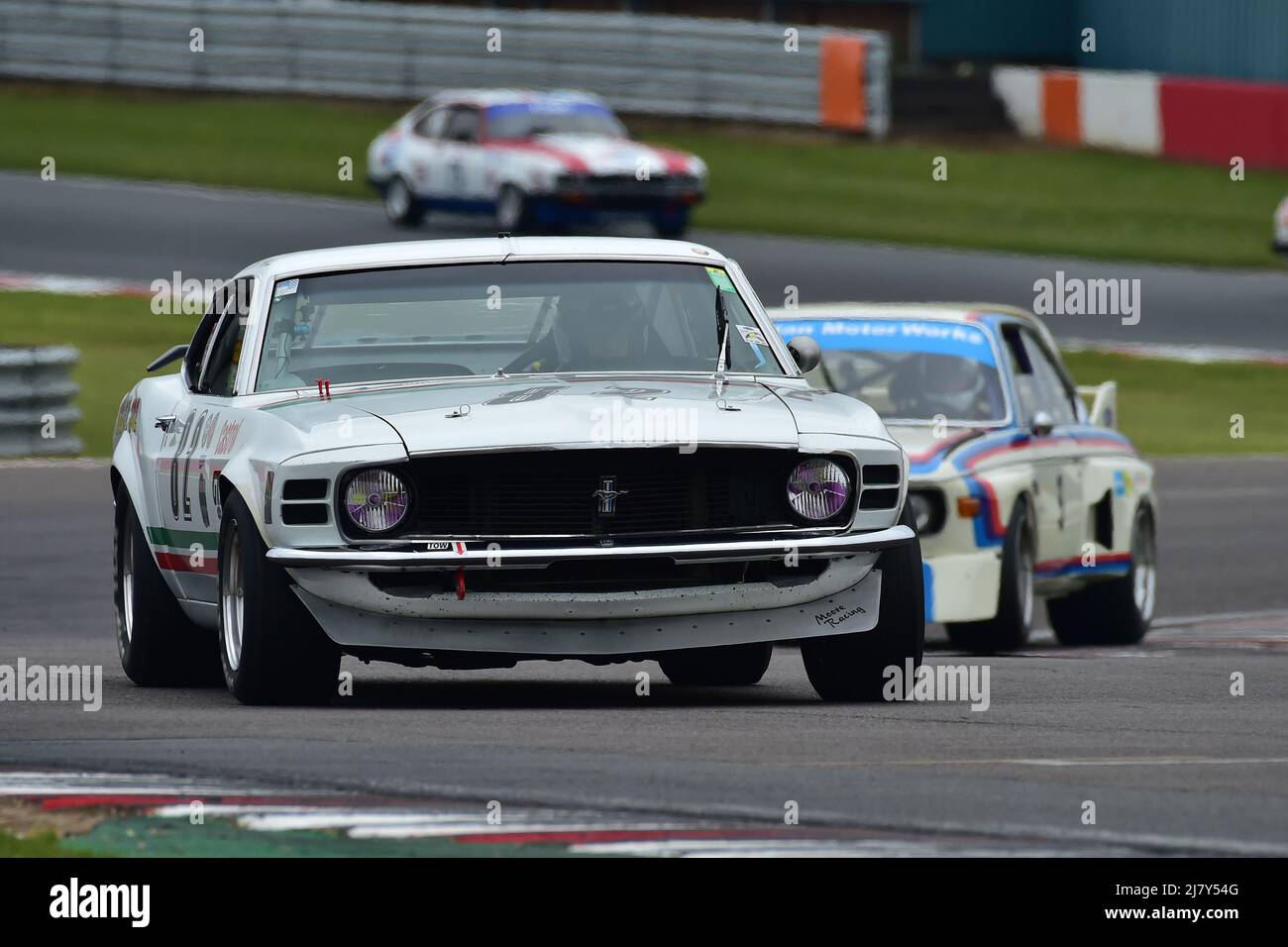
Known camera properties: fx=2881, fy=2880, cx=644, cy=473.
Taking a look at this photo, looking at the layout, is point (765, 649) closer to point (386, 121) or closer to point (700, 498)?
point (700, 498)

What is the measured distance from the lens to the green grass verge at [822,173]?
30812 mm

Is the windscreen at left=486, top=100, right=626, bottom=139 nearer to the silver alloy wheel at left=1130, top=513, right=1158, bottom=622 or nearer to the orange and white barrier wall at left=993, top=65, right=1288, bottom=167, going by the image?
the orange and white barrier wall at left=993, top=65, right=1288, bottom=167

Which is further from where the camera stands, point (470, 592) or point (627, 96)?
point (627, 96)

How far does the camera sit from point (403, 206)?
99.0 feet

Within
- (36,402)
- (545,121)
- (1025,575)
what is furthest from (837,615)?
(545,121)

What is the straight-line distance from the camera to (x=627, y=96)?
120 ft

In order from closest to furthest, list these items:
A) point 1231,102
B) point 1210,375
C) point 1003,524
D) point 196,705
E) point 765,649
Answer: point 196,705, point 765,649, point 1003,524, point 1210,375, point 1231,102

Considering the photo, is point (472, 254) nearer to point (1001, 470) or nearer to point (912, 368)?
point (1001, 470)

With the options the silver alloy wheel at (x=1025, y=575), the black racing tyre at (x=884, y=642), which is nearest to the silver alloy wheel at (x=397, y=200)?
the silver alloy wheel at (x=1025, y=575)

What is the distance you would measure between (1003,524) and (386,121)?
2506cm

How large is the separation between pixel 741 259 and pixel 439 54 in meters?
10.1

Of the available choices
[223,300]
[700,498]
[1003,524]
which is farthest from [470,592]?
[1003,524]

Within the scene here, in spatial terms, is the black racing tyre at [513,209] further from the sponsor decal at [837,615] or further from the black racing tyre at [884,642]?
the sponsor decal at [837,615]

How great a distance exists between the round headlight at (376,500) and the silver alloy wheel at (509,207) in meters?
20.5
